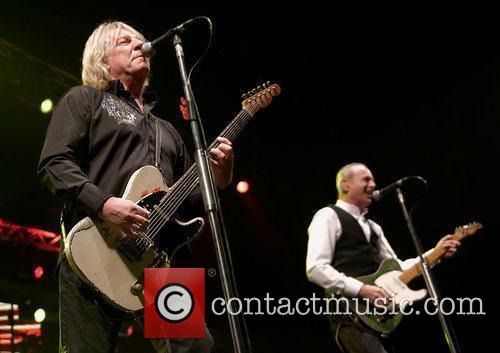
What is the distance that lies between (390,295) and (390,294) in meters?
0.04

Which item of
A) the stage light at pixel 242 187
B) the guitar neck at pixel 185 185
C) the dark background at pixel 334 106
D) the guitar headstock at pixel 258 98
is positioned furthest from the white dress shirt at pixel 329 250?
the stage light at pixel 242 187

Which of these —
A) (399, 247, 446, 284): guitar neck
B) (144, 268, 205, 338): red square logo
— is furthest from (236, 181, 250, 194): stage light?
(144, 268, 205, 338): red square logo

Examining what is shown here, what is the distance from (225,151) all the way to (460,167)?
5752mm

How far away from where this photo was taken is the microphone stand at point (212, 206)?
158 cm

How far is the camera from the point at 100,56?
2.83m

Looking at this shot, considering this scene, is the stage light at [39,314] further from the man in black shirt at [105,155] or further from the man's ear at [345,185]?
the man in black shirt at [105,155]

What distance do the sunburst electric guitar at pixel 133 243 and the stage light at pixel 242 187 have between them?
602cm

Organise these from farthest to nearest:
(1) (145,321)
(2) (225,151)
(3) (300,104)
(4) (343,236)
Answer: (3) (300,104)
(4) (343,236)
(2) (225,151)
(1) (145,321)

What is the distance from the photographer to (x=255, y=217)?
880cm

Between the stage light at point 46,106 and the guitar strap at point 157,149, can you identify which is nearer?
the guitar strap at point 157,149

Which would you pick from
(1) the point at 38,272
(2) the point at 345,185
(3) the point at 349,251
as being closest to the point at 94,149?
(3) the point at 349,251

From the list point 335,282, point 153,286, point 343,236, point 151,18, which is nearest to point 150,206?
point 153,286

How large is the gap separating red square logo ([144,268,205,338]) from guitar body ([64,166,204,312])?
45 millimetres

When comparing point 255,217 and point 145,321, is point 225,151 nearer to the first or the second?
point 145,321
